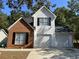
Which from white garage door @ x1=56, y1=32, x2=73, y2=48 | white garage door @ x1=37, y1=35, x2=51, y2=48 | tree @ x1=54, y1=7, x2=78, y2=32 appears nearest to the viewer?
white garage door @ x1=37, y1=35, x2=51, y2=48

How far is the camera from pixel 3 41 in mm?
37250

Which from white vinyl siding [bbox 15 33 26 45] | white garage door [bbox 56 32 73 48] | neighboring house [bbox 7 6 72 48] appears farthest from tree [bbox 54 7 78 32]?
white vinyl siding [bbox 15 33 26 45]

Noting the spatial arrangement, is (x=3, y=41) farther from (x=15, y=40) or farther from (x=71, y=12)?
(x=71, y=12)

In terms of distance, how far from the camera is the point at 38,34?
30516mm

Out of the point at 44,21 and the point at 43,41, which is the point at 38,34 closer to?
the point at 43,41

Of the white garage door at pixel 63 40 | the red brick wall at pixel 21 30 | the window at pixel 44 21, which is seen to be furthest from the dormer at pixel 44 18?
the white garage door at pixel 63 40

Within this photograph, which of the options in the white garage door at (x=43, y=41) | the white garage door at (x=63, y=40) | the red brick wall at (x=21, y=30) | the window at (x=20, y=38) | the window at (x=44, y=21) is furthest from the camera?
the white garage door at (x=63, y=40)

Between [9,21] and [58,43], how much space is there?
22.9 metres

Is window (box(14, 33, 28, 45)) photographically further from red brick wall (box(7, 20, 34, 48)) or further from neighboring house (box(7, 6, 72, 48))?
red brick wall (box(7, 20, 34, 48))

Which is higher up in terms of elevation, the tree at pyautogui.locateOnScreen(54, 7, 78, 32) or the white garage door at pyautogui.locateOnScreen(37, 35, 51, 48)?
the tree at pyautogui.locateOnScreen(54, 7, 78, 32)

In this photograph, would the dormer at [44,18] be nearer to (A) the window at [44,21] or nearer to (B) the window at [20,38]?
(A) the window at [44,21]

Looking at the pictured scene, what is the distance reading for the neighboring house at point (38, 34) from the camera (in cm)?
2953

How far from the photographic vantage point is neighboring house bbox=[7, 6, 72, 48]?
2953 centimetres

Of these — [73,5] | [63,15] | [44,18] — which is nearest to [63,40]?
[44,18]
